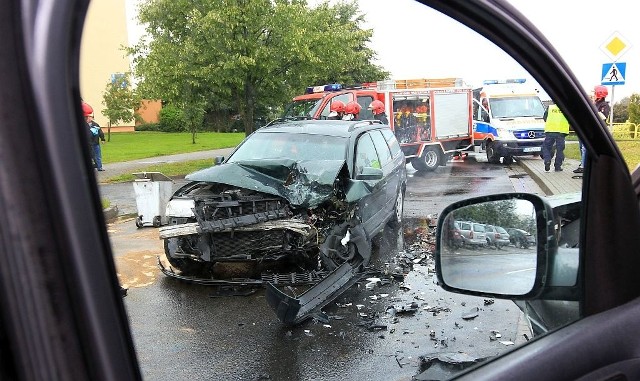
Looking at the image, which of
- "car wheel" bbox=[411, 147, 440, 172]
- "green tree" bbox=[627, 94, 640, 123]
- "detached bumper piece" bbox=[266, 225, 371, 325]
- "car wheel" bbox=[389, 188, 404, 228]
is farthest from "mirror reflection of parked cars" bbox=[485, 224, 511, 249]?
"detached bumper piece" bbox=[266, 225, 371, 325]

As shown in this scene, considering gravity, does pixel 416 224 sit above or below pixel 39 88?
below

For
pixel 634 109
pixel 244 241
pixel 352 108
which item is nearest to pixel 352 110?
pixel 352 108

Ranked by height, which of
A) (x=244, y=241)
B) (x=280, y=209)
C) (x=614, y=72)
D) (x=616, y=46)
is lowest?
(x=244, y=241)

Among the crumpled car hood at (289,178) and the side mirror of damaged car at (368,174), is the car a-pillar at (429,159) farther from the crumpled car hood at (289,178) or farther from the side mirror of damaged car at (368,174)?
the side mirror of damaged car at (368,174)

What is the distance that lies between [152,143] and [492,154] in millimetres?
1958

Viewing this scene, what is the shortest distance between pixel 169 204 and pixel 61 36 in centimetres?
501

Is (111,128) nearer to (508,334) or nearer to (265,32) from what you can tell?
(508,334)

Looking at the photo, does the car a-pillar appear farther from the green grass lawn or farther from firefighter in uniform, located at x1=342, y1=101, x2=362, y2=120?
firefighter in uniform, located at x1=342, y1=101, x2=362, y2=120

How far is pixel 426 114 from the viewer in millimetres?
3721

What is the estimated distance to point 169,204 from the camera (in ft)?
18.2

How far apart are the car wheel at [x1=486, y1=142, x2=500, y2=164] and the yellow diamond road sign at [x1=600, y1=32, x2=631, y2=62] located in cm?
71

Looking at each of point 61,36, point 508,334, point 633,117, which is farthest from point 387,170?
point 61,36

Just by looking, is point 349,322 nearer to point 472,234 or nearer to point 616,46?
point 616,46

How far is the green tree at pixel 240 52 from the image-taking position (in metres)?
1.65
